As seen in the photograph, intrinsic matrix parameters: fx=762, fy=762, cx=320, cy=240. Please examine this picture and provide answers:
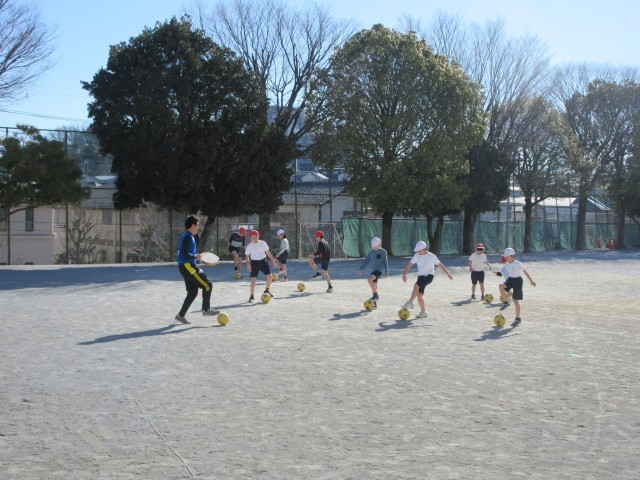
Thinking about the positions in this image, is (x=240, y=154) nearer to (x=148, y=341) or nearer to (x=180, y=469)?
(x=148, y=341)

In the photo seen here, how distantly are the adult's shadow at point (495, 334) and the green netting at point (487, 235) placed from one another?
2864 cm

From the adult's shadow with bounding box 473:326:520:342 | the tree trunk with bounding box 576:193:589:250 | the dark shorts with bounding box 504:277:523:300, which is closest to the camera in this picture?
the adult's shadow with bounding box 473:326:520:342

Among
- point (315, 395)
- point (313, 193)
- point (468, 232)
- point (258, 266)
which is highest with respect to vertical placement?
point (313, 193)

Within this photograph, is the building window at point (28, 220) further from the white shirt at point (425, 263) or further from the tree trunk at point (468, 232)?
the white shirt at point (425, 263)

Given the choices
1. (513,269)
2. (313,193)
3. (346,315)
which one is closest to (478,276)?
(513,269)

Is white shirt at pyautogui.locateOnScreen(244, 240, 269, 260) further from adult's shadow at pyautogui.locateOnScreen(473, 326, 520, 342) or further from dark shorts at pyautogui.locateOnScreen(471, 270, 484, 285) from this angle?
adult's shadow at pyautogui.locateOnScreen(473, 326, 520, 342)

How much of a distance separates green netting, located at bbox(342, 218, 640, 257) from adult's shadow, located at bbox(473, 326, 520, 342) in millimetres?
28638

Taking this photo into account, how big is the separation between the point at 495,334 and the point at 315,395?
566cm

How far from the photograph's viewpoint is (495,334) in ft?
40.8

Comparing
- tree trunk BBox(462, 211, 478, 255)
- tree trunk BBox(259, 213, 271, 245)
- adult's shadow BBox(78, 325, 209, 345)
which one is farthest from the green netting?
adult's shadow BBox(78, 325, 209, 345)

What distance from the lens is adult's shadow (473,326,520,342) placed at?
39.1 ft

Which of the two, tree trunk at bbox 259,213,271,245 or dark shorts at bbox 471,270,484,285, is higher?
tree trunk at bbox 259,213,271,245

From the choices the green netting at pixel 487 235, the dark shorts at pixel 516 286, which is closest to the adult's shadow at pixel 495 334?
the dark shorts at pixel 516 286

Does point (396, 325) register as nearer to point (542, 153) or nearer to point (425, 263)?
point (425, 263)
